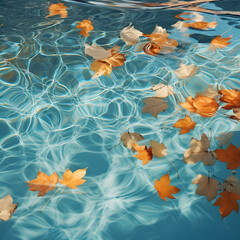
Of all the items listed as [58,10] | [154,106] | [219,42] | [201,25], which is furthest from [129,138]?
[58,10]

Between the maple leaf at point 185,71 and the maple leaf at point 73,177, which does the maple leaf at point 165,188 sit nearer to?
the maple leaf at point 73,177

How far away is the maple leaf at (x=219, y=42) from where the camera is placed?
1869 mm

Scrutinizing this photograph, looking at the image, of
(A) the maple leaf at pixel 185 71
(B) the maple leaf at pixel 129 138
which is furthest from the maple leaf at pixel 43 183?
(A) the maple leaf at pixel 185 71

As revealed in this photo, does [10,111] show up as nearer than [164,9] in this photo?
Yes

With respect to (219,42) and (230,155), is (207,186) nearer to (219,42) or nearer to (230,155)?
(230,155)

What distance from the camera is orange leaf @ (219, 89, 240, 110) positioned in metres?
1.47

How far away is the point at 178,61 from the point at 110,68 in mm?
434

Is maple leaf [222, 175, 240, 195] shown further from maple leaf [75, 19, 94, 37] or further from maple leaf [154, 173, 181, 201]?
maple leaf [75, 19, 94, 37]

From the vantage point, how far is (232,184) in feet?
3.85

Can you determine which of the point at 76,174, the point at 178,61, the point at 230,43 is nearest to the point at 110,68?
the point at 178,61

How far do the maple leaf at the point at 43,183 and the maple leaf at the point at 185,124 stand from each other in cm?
66

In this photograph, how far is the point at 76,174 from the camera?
4.18 feet

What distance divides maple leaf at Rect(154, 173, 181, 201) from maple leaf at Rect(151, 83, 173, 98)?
503 mm

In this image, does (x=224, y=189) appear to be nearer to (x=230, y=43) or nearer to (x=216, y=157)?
(x=216, y=157)
